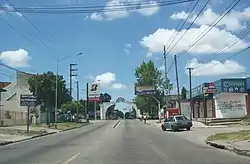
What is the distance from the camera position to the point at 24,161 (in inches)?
658

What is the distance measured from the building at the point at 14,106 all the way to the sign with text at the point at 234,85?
3064cm

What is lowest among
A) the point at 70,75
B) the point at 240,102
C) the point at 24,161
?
the point at 24,161

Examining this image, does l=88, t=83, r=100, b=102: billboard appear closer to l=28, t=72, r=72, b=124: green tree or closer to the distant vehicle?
Answer: l=28, t=72, r=72, b=124: green tree

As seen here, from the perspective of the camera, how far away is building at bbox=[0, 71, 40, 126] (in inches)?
2422

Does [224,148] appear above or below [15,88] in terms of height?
below

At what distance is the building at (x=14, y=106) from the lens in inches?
2422

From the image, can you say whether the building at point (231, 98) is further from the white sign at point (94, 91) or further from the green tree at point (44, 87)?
the white sign at point (94, 91)

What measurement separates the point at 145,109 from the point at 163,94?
1397 cm

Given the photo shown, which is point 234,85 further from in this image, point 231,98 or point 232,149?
Answer: point 232,149

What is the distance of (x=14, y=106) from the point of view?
234ft

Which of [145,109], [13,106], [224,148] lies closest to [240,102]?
[13,106]

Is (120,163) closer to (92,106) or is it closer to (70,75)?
(70,75)

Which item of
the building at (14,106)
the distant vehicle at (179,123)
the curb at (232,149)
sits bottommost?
the curb at (232,149)

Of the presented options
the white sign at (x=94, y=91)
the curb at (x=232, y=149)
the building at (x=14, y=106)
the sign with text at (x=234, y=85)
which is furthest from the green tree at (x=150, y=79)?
the curb at (x=232, y=149)
